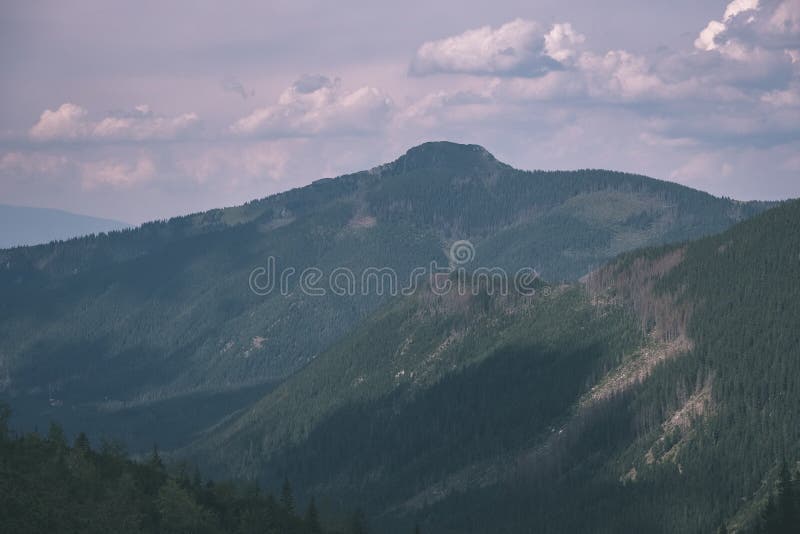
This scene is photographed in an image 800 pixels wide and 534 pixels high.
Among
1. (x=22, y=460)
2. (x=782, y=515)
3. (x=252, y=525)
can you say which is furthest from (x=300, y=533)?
(x=782, y=515)

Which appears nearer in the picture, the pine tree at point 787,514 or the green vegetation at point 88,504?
the green vegetation at point 88,504

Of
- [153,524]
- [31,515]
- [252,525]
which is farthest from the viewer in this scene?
[252,525]

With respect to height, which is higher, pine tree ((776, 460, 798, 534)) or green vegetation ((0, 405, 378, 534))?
green vegetation ((0, 405, 378, 534))

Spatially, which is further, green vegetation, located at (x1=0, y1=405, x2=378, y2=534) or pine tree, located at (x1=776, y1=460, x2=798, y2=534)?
pine tree, located at (x1=776, y1=460, x2=798, y2=534)

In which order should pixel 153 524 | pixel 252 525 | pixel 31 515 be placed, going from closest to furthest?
pixel 31 515, pixel 153 524, pixel 252 525

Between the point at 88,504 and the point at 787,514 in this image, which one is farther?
the point at 787,514

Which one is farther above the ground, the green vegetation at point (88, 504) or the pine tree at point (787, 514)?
the green vegetation at point (88, 504)

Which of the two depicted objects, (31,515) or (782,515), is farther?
(782,515)

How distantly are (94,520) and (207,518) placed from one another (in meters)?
29.4

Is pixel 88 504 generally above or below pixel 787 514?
above

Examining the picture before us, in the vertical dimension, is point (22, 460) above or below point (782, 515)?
above

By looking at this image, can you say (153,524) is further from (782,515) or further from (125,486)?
(782,515)

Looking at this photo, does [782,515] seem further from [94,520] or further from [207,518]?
[94,520]

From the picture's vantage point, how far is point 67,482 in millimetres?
180625
